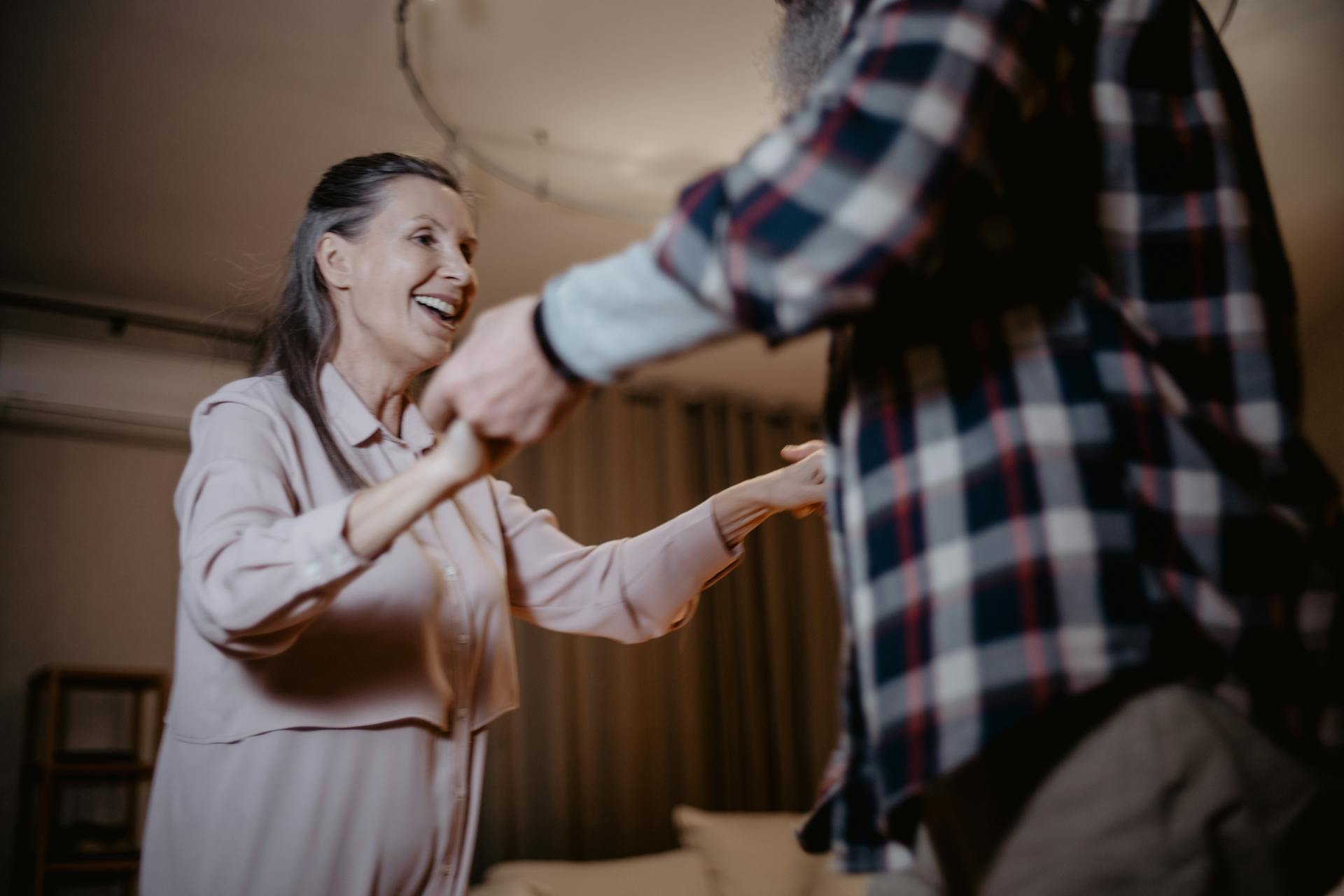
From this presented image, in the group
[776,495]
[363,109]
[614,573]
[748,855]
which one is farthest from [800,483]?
[748,855]

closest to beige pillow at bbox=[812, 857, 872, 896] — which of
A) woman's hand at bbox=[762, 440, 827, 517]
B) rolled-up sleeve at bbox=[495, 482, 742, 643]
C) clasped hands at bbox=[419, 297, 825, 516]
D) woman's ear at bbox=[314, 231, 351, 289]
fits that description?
rolled-up sleeve at bbox=[495, 482, 742, 643]

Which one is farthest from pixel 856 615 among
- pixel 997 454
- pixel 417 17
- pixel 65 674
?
pixel 65 674

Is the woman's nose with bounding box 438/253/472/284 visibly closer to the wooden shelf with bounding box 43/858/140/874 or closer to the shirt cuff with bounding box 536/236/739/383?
the shirt cuff with bounding box 536/236/739/383

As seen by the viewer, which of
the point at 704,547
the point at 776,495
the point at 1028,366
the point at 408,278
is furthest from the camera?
the point at 408,278

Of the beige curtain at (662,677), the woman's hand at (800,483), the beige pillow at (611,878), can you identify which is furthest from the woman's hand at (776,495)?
the beige curtain at (662,677)

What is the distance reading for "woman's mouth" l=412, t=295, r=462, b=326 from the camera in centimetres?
160

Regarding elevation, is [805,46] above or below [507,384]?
above

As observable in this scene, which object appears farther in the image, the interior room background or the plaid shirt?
the interior room background

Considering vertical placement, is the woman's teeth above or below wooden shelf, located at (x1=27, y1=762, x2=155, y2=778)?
above

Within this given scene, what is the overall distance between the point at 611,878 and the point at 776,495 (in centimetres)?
257

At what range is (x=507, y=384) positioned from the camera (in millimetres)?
778

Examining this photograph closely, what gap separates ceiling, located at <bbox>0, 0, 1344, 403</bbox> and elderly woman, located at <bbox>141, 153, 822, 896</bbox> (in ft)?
3.42

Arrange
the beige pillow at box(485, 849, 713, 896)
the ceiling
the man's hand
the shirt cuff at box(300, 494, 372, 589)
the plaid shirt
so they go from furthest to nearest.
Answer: the beige pillow at box(485, 849, 713, 896)
the ceiling
the shirt cuff at box(300, 494, 372, 589)
the man's hand
the plaid shirt

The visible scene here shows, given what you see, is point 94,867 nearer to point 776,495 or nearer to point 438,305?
point 438,305
